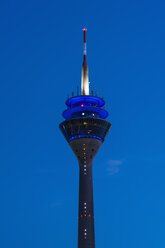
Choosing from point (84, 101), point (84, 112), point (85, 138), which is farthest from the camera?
point (84, 101)

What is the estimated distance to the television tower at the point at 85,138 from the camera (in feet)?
337

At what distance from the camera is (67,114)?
115750 mm

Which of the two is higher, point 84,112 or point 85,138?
point 84,112

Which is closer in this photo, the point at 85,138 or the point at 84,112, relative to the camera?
the point at 85,138

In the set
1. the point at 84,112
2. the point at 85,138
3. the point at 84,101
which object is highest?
the point at 84,101

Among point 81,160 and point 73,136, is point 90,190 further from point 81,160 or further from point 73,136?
point 73,136

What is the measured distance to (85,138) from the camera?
110 metres

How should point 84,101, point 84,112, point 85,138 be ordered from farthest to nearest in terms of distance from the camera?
point 84,101, point 84,112, point 85,138

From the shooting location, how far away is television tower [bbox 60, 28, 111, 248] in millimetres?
102812

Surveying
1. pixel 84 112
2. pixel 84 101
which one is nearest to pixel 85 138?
pixel 84 112

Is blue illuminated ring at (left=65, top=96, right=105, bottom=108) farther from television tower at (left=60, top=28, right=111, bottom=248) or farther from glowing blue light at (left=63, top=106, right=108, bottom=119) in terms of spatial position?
glowing blue light at (left=63, top=106, right=108, bottom=119)

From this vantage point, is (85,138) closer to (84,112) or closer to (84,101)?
(84,112)

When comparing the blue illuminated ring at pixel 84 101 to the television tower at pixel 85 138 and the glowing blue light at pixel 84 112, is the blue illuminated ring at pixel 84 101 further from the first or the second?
the glowing blue light at pixel 84 112

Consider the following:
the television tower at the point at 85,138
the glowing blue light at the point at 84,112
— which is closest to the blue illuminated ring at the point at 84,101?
the television tower at the point at 85,138
